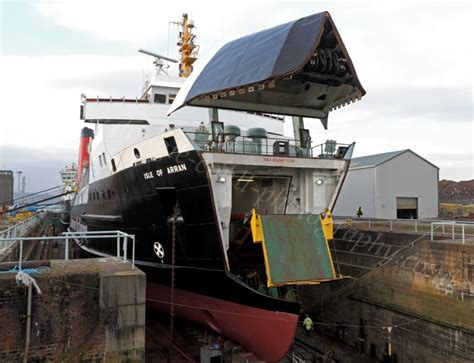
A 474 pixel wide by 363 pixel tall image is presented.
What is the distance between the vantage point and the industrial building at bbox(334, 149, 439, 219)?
25.7 metres

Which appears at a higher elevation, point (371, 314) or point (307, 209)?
point (307, 209)

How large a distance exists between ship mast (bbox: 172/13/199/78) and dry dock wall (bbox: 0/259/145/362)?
47.8 ft

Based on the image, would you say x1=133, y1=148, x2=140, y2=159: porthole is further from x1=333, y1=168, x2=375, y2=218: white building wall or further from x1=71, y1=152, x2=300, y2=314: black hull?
x1=333, y1=168, x2=375, y2=218: white building wall

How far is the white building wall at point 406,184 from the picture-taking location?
84.1 feet

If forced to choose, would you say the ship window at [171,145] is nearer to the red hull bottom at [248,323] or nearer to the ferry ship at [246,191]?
the ferry ship at [246,191]

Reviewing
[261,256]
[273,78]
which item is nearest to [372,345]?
[261,256]

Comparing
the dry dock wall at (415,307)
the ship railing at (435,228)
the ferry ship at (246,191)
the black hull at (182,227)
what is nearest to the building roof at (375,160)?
the ship railing at (435,228)

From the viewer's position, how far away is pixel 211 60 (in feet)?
39.7

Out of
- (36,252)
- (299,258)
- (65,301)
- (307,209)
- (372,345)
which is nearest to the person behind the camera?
(65,301)

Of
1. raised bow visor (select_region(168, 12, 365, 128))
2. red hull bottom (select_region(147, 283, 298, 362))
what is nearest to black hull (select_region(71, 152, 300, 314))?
red hull bottom (select_region(147, 283, 298, 362))

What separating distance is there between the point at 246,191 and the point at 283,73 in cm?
514

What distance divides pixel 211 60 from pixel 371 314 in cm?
981

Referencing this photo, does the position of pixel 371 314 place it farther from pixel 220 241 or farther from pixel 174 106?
pixel 174 106

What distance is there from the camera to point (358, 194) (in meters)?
27.0
